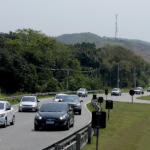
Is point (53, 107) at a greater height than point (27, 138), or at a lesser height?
greater

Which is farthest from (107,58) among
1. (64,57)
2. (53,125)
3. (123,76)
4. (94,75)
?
(53,125)

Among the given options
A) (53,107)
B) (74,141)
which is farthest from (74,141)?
(53,107)

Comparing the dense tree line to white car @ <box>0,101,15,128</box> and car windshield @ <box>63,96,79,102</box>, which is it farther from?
white car @ <box>0,101,15,128</box>

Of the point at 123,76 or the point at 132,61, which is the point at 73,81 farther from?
the point at 132,61

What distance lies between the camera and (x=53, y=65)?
102875 mm

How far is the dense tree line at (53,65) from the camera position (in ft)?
253

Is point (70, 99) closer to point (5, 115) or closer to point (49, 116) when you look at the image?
point (5, 115)

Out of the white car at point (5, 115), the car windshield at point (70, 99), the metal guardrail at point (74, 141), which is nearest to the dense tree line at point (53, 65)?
the car windshield at point (70, 99)

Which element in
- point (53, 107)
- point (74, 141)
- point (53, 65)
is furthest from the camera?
point (53, 65)

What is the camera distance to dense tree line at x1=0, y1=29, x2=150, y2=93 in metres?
77.0

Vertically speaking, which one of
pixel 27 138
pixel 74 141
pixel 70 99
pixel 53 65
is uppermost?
pixel 53 65

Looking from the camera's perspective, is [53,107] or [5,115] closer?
[5,115]

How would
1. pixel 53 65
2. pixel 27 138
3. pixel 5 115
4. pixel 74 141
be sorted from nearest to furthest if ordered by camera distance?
1. pixel 74 141
2. pixel 27 138
3. pixel 5 115
4. pixel 53 65

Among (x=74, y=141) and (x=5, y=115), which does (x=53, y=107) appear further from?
(x=74, y=141)
